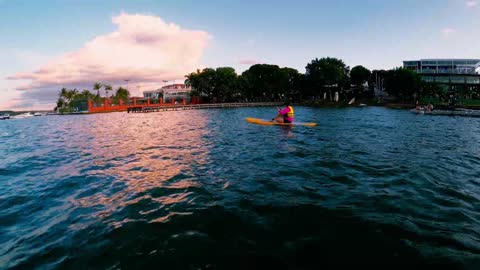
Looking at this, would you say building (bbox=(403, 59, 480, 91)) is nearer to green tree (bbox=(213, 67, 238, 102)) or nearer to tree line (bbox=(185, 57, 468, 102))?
tree line (bbox=(185, 57, 468, 102))

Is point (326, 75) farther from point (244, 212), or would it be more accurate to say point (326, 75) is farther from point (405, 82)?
point (244, 212)

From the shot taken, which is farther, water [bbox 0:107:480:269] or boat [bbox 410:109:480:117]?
boat [bbox 410:109:480:117]

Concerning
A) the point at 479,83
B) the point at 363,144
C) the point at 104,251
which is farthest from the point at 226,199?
the point at 479,83

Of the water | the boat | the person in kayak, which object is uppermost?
the person in kayak

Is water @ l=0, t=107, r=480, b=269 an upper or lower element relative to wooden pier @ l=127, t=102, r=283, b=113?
lower

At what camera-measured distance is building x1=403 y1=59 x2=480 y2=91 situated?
9356 cm

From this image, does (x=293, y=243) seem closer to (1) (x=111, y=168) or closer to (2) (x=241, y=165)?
(2) (x=241, y=165)

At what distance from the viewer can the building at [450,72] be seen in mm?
93562

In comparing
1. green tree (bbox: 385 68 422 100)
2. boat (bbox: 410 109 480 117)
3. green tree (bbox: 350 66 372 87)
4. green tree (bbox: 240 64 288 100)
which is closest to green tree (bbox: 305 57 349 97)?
green tree (bbox: 350 66 372 87)

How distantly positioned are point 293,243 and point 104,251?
359cm

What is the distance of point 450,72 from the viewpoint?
98.7m

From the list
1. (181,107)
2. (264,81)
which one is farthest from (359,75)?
(181,107)

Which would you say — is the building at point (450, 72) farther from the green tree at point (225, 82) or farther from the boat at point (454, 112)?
the green tree at point (225, 82)

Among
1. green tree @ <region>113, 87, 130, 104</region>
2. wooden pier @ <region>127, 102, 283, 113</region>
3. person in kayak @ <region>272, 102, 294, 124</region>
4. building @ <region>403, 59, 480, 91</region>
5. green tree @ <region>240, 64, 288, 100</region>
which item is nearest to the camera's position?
person in kayak @ <region>272, 102, 294, 124</region>
